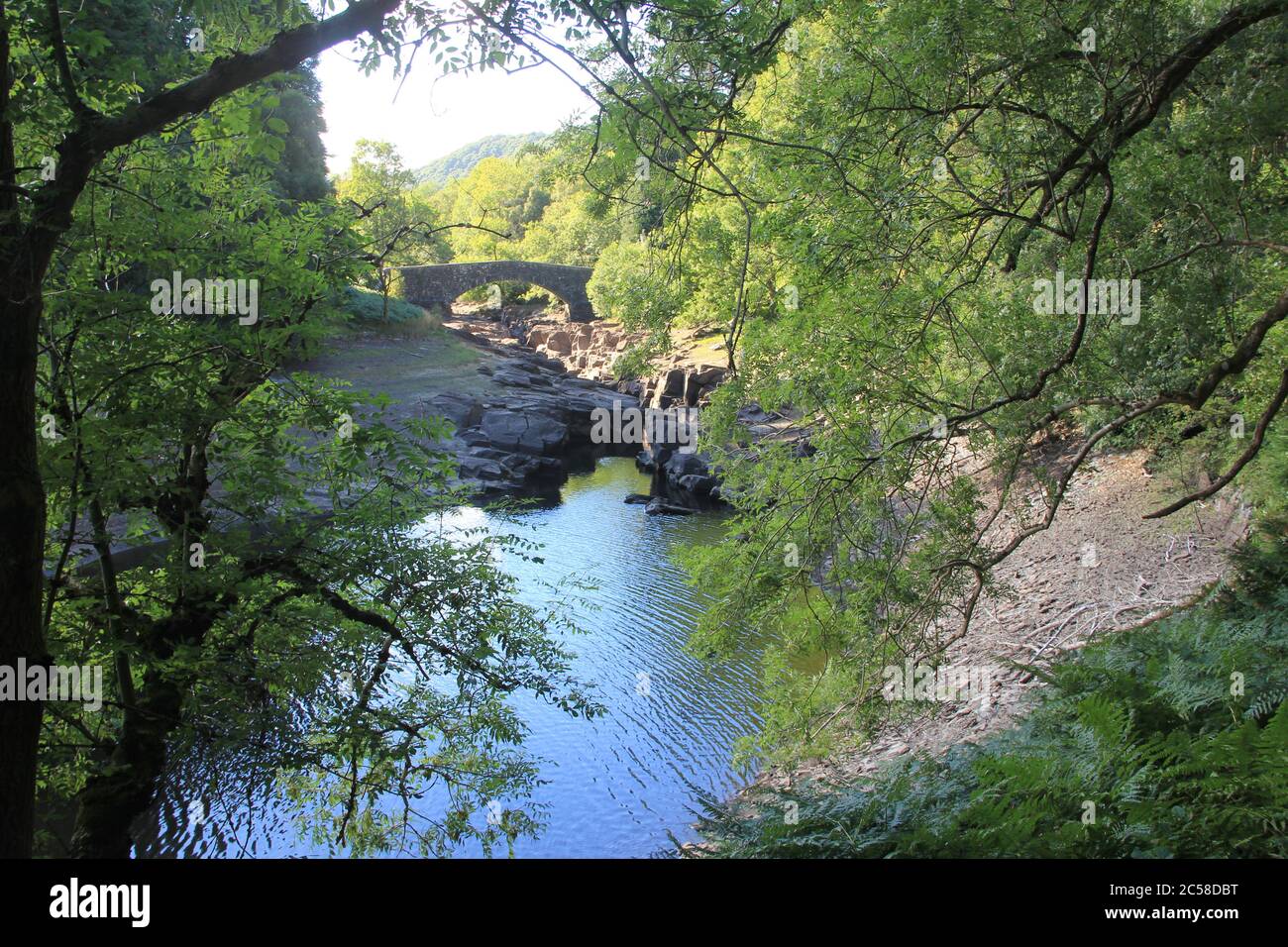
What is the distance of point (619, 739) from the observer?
12.8 m

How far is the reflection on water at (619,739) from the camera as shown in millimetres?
10430

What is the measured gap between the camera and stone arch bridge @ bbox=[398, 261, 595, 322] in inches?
2029

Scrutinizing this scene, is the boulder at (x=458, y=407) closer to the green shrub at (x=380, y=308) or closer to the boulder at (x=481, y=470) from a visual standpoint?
the boulder at (x=481, y=470)

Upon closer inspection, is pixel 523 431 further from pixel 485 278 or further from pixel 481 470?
pixel 485 278

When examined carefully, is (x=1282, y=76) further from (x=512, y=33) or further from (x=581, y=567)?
(x=581, y=567)

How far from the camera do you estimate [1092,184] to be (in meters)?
8.55

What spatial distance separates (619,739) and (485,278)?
44.2 m

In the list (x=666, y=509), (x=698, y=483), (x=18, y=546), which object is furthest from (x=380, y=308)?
(x=18, y=546)

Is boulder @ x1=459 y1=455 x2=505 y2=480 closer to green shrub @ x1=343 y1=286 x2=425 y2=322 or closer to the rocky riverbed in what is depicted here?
the rocky riverbed

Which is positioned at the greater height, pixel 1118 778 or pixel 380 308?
pixel 380 308

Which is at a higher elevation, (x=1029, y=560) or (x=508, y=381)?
(x=508, y=381)

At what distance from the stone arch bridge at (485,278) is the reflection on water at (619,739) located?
112 feet
